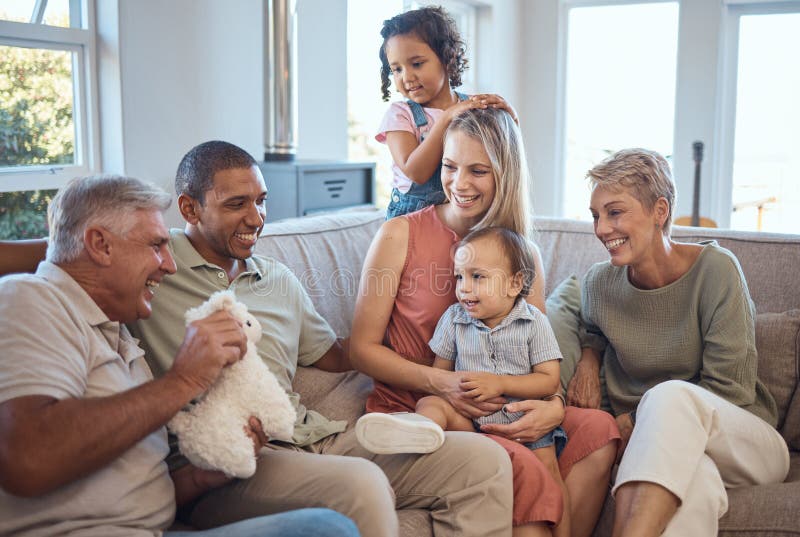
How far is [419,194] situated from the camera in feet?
8.43

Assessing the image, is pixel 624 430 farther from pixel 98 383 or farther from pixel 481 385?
pixel 98 383

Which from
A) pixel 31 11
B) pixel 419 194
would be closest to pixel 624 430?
pixel 419 194

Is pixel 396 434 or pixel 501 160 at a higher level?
pixel 501 160

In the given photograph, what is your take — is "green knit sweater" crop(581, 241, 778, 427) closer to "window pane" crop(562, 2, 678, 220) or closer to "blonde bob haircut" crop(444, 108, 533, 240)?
"blonde bob haircut" crop(444, 108, 533, 240)

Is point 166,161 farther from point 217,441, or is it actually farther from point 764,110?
point 764,110

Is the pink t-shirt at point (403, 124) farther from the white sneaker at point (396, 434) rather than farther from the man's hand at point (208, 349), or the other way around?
the man's hand at point (208, 349)

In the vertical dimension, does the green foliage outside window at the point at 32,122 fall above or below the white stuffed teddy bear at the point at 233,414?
above

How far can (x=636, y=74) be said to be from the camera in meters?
6.56

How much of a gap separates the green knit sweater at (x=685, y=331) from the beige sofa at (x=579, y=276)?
0.41 feet

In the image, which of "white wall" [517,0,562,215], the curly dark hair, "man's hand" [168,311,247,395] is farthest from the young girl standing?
"white wall" [517,0,562,215]

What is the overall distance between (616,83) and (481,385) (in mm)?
5258

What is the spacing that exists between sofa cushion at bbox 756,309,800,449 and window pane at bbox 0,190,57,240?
257 centimetres

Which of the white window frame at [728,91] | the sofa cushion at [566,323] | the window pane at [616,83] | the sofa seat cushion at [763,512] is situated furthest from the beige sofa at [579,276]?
the white window frame at [728,91]

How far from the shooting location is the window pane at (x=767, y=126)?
6051 millimetres
